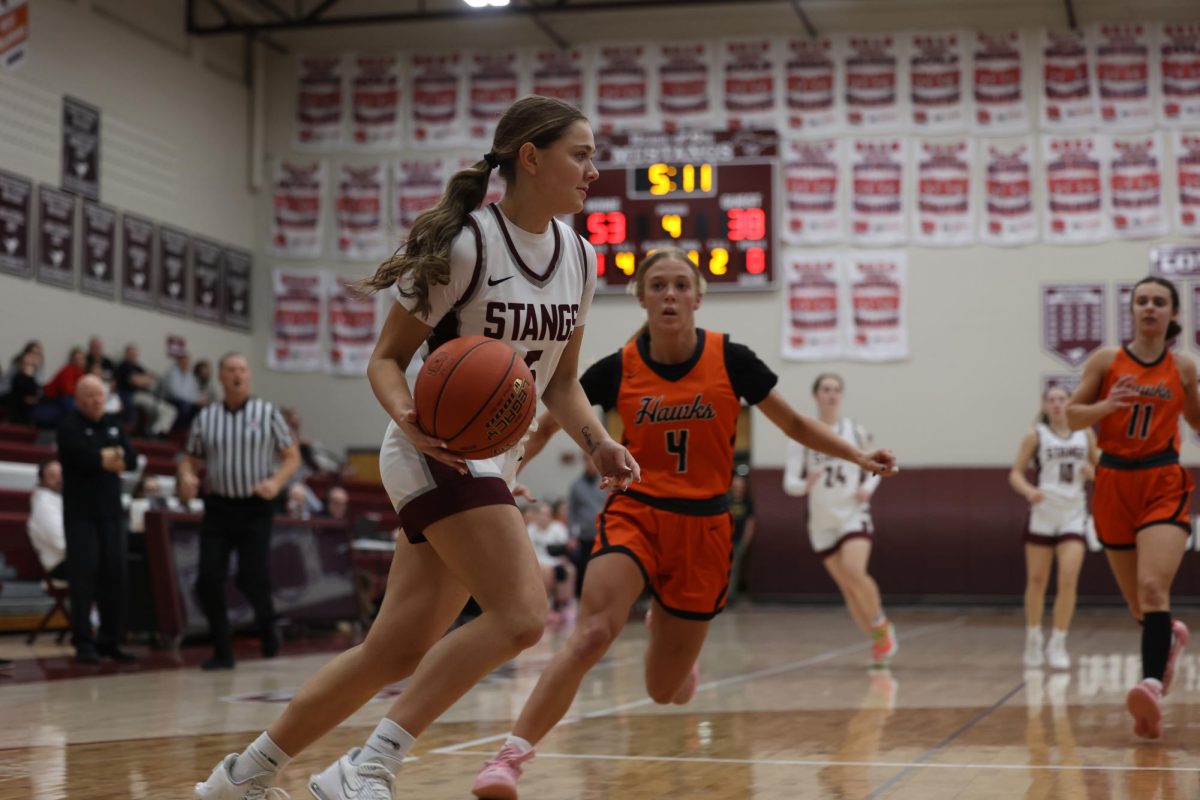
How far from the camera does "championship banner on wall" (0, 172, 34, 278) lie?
15641 mm

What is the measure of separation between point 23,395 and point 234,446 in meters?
6.56

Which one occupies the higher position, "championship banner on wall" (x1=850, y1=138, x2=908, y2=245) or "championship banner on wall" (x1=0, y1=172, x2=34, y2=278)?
"championship banner on wall" (x1=850, y1=138, x2=908, y2=245)

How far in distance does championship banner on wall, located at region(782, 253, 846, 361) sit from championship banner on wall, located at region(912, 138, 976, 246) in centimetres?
118

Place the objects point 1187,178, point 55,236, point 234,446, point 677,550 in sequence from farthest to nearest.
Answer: point 1187,178 < point 55,236 < point 234,446 < point 677,550

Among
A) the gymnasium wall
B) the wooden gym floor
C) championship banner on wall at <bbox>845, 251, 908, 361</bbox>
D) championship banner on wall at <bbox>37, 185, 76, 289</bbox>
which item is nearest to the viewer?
the wooden gym floor

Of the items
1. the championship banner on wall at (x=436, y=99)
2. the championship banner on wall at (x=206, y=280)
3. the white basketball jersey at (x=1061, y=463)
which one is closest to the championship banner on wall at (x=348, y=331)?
the championship banner on wall at (x=206, y=280)

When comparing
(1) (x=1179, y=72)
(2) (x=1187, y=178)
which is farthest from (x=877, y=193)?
(1) (x=1179, y=72)

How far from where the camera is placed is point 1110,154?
18391mm

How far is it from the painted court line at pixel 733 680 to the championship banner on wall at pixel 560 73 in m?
8.94

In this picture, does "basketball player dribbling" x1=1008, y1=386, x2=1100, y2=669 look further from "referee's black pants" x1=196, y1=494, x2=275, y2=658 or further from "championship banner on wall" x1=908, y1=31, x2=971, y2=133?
"championship banner on wall" x1=908, y1=31, x2=971, y2=133

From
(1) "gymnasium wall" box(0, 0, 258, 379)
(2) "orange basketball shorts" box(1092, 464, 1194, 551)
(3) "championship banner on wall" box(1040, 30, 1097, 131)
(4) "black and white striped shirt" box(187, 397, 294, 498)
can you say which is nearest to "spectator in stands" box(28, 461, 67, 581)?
(4) "black and white striped shirt" box(187, 397, 294, 498)

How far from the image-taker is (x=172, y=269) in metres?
18.7

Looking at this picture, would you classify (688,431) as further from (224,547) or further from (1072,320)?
(1072,320)

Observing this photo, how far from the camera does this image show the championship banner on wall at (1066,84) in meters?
18.5
